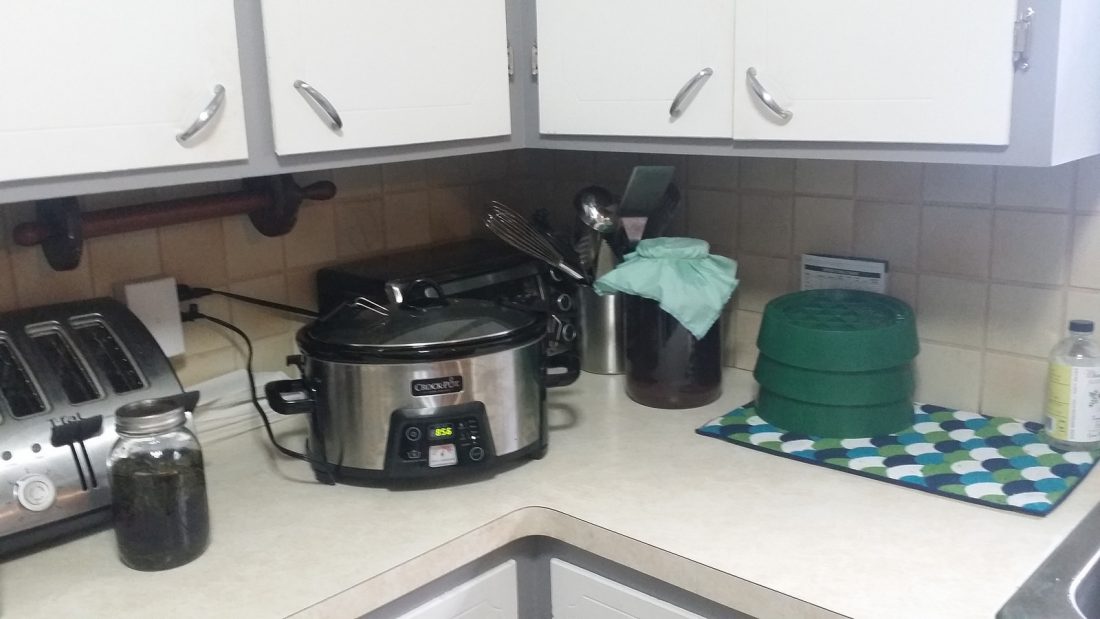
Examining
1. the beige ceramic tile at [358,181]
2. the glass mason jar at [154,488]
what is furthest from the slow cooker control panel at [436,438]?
the beige ceramic tile at [358,181]

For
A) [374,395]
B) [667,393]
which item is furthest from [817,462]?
[374,395]

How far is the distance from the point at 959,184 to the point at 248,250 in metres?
1.05

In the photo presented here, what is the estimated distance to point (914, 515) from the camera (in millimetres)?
1035

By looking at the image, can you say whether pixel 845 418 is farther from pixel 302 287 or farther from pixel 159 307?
pixel 159 307

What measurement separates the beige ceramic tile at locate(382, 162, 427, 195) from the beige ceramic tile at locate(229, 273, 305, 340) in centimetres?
26

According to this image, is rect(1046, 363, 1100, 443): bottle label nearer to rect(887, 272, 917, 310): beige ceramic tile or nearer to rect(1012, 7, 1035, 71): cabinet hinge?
rect(887, 272, 917, 310): beige ceramic tile

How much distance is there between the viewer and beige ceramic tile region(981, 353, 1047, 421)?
1242 mm

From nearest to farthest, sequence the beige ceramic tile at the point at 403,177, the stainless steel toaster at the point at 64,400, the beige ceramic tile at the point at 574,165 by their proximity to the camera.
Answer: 1. the stainless steel toaster at the point at 64,400
2. the beige ceramic tile at the point at 403,177
3. the beige ceramic tile at the point at 574,165

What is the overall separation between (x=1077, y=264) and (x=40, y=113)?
123 cm

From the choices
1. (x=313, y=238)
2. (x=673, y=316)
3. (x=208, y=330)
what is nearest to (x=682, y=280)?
(x=673, y=316)

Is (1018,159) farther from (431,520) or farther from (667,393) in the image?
(431,520)

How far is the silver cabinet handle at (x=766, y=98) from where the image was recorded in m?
1.10

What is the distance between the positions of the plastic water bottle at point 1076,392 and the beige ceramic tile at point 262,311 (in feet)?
3.67

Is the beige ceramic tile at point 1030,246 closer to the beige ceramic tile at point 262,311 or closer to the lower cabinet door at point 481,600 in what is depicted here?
the lower cabinet door at point 481,600
